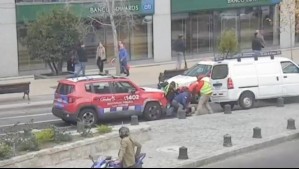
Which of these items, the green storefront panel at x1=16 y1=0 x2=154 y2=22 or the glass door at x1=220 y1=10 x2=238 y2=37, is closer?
the green storefront panel at x1=16 y1=0 x2=154 y2=22

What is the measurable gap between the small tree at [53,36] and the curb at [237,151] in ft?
51.7

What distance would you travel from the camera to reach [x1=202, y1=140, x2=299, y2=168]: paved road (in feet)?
47.9

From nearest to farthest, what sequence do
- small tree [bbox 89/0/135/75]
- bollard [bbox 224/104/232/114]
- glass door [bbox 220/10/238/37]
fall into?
1. bollard [bbox 224/104/232/114]
2. small tree [bbox 89/0/135/75]
3. glass door [bbox 220/10/238/37]

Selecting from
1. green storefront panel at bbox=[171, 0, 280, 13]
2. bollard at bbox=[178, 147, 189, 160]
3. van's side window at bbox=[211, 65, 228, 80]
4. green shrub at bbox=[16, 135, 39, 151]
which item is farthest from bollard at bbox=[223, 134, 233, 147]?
green storefront panel at bbox=[171, 0, 280, 13]

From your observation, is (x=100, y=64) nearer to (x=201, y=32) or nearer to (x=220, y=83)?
(x=201, y=32)

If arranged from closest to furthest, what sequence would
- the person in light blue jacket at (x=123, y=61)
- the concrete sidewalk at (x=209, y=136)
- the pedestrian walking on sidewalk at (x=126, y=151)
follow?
the pedestrian walking on sidewalk at (x=126, y=151) < the concrete sidewalk at (x=209, y=136) < the person in light blue jacket at (x=123, y=61)

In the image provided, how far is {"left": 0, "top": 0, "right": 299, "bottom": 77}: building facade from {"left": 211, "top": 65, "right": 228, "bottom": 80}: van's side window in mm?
12596

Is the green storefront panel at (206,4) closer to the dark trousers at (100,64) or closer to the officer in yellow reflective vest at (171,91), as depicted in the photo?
the dark trousers at (100,64)

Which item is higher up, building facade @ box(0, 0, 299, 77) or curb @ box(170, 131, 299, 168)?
building facade @ box(0, 0, 299, 77)

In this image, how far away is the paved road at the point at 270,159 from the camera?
575 inches

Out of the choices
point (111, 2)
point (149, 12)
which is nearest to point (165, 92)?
point (111, 2)

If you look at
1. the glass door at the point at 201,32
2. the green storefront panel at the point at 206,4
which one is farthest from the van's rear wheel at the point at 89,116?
the glass door at the point at 201,32

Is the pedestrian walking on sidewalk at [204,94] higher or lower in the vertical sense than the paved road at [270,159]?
higher

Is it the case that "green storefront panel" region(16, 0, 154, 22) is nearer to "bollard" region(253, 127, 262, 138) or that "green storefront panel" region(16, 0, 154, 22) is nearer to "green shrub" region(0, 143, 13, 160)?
"bollard" region(253, 127, 262, 138)
